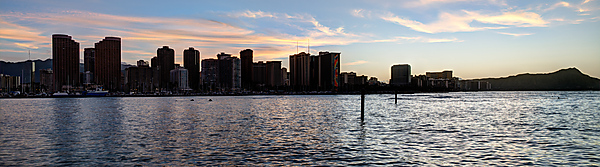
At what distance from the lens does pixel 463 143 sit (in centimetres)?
3544

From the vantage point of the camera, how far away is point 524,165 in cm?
2505

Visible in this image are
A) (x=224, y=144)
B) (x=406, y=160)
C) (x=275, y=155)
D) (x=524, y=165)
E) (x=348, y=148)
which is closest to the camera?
(x=524, y=165)

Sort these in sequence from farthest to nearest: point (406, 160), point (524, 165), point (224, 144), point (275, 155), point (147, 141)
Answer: point (147, 141) → point (224, 144) → point (275, 155) → point (406, 160) → point (524, 165)

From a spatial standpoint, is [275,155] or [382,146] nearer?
[275,155]

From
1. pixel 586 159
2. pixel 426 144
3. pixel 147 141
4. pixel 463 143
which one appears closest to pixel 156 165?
pixel 147 141

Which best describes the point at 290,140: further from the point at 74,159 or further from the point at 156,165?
the point at 74,159

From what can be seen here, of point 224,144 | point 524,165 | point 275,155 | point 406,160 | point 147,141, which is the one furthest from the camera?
point 147,141

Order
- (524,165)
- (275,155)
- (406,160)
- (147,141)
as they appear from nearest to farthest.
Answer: (524,165) → (406,160) → (275,155) → (147,141)

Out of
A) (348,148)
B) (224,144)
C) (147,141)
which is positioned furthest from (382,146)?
(147,141)

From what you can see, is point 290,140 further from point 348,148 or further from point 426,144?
point 426,144

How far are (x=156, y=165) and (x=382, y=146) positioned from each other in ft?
58.6

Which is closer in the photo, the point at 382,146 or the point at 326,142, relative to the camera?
the point at 382,146

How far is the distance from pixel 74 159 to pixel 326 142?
772 inches

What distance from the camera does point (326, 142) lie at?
36250 millimetres
